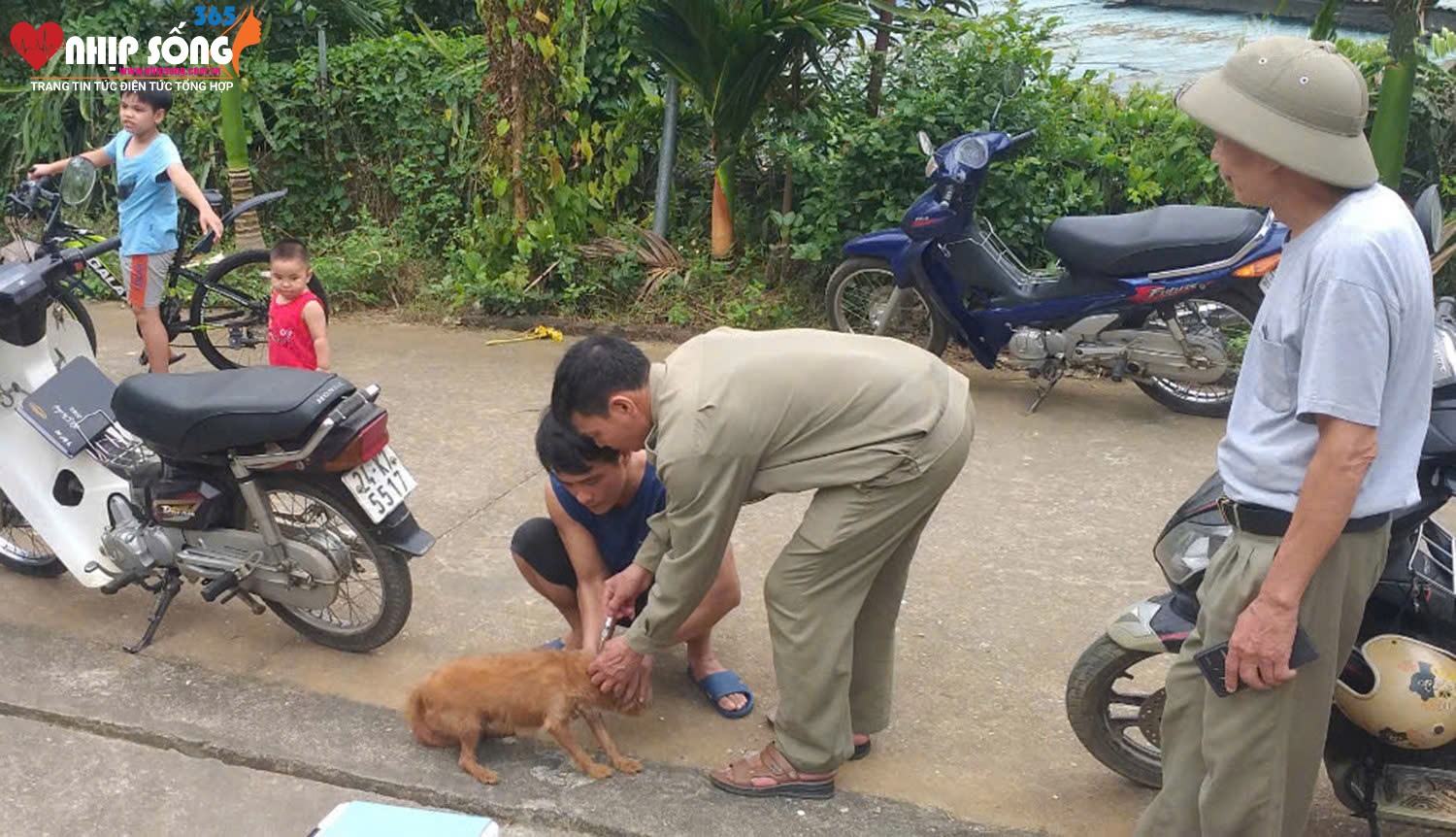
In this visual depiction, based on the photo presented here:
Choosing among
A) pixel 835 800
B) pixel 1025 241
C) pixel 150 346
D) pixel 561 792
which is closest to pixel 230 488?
pixel 561 792

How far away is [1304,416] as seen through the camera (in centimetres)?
231

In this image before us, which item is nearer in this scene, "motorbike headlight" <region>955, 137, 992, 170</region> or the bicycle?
"motorbike headlight" <region>955, 137, 992, 170</region>

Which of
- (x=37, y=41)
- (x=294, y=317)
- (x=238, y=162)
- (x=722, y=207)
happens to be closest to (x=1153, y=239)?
(x=722, y=207)

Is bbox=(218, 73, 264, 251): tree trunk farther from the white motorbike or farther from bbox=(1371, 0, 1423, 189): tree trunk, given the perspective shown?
bbox=(1371, 0, 1423, 189): tree trunk

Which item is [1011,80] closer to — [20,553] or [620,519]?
[620,519]

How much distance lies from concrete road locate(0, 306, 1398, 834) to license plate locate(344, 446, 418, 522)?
1.84 ft

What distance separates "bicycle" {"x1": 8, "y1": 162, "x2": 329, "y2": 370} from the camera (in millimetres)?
6336

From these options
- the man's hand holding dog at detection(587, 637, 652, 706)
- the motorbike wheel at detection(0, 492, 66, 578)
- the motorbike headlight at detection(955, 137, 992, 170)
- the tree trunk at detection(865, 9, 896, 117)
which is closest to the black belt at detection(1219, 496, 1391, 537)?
the man's hand holding dog at detection(587, 637, 652, 706)

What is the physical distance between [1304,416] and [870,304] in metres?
4.40

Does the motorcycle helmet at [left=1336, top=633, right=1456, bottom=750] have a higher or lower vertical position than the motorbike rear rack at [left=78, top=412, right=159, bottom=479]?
higher

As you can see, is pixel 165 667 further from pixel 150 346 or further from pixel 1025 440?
pixel 1025 440

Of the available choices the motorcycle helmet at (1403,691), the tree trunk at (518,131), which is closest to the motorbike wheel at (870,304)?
the tree trunk at (518,131)

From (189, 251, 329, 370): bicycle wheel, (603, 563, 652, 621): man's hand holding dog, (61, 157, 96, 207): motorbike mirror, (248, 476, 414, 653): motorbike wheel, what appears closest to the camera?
(603, 563, 652, 621): man's hand holding dog

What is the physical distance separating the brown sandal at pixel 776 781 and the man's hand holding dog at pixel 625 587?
0.52 meters
